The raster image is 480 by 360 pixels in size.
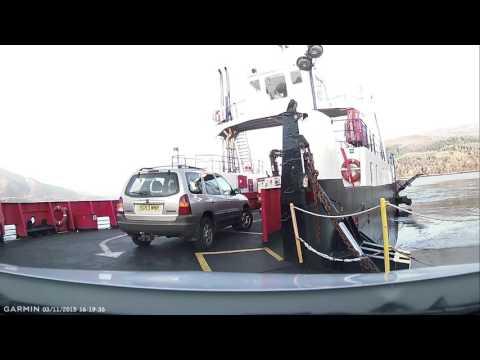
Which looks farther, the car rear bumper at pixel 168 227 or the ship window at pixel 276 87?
the ship window at pixel 276 87

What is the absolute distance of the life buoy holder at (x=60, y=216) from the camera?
1952 mm

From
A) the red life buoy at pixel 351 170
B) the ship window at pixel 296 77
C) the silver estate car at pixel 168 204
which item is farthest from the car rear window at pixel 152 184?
the ship window at pixel 296 77

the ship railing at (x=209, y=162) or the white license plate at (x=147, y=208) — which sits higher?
the ship railing at (x=209, y=162)

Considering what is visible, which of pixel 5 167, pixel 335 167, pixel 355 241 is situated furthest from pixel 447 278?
pixel 5 167

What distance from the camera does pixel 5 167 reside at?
177 cm

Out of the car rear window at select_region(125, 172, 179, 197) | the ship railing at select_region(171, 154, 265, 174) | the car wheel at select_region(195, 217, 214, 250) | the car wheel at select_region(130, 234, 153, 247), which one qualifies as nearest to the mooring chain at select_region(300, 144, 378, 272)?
the ship railing at select_region(171, 154, 265, 174)

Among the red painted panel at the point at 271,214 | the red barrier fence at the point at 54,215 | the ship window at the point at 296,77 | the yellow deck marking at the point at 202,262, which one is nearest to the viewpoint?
the yellow deck marking at the point at 202,262

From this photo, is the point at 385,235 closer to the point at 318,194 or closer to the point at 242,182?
the point at 318,194

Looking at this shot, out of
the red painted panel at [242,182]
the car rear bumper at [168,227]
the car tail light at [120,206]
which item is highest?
the red painted panel at [242,182]

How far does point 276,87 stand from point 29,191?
2261 mm

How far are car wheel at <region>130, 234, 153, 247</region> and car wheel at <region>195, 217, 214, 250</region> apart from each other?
12.5 inches

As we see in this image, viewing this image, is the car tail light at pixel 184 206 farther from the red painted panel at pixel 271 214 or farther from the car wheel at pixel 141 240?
the red painted panel at pixel 271 214

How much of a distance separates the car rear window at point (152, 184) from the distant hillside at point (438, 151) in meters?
1.48

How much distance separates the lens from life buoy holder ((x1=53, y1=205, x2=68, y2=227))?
1.95 metres
